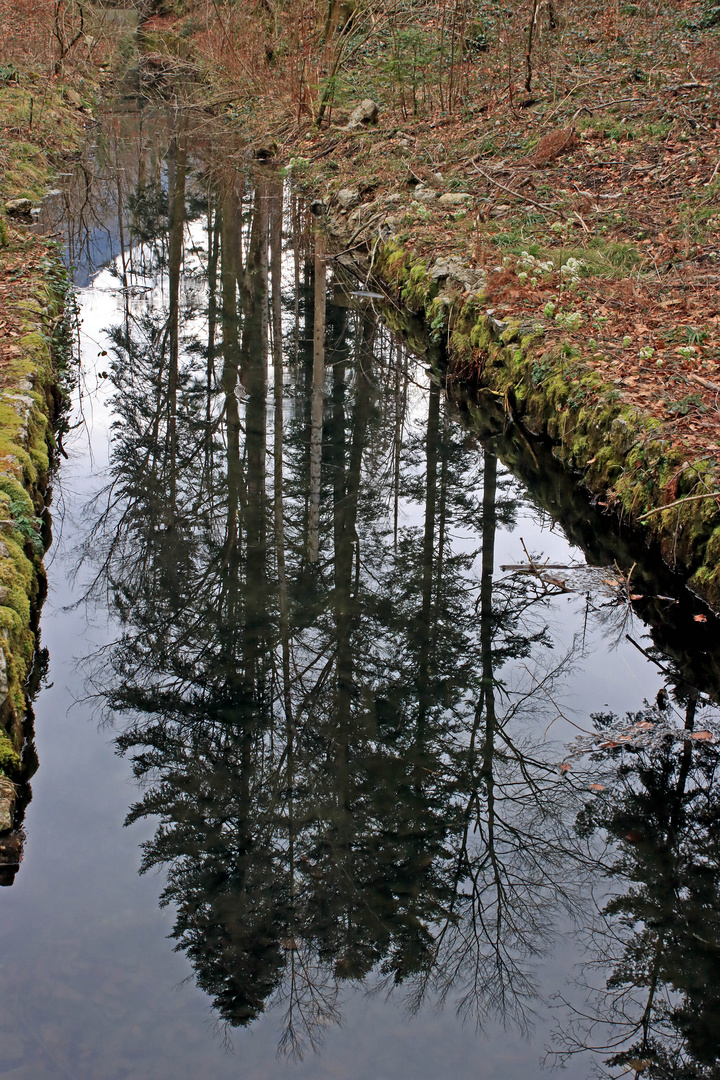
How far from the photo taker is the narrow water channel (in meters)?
3.91

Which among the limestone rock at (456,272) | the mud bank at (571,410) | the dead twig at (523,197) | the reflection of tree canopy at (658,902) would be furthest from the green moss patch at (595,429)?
the dead twig at (523,197)

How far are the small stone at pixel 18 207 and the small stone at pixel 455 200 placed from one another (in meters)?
7.71

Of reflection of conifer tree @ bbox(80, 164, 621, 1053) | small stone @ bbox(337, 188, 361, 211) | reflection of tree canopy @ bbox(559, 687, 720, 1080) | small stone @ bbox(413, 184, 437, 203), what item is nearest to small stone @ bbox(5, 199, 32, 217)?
small stone @ bbox(337, 188, 361, 211)

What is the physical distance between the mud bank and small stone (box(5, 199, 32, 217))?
6883 mm

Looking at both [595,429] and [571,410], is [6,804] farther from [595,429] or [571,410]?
[571,410]

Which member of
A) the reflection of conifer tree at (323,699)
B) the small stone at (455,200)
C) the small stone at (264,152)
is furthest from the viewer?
the small stone at (264,152)

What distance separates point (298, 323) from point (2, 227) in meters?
4.52

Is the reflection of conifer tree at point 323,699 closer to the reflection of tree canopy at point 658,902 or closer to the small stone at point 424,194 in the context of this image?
the reflection of tree canopy at point 658,902

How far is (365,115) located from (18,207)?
8.94 meters

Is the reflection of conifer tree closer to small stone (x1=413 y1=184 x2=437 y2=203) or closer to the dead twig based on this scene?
the dead twig

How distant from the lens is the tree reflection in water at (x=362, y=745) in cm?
413

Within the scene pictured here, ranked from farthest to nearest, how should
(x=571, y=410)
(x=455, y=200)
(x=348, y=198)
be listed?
(x=348, y=198)
(x=455, y=200)
(x=571, y=410)

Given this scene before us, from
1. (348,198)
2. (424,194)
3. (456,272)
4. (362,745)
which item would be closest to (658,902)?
(362,745)

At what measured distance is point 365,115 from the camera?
2011cm
